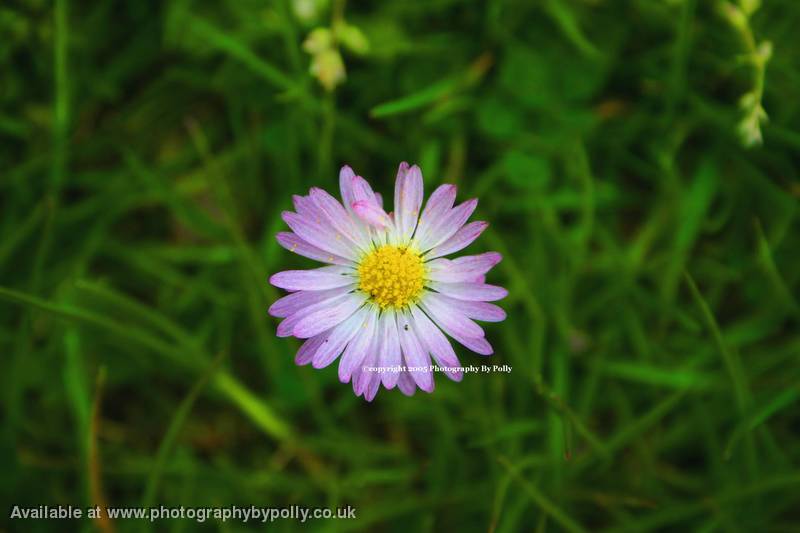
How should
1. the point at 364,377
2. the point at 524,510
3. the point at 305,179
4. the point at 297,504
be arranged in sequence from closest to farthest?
the point at 364,377, the point at 524,510, the point at 297,504, the point at 305,179

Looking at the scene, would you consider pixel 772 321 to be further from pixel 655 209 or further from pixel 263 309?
pixel 263 309

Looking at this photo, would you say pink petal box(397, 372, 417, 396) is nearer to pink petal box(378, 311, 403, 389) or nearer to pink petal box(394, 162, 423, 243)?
pink petal box(378, 311, 403, 389)

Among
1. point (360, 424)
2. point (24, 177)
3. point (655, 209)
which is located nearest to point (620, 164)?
point (655, 209)

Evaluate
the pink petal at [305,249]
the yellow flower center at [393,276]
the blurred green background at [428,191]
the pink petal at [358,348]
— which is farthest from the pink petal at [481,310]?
the blurred green background at [428,191]

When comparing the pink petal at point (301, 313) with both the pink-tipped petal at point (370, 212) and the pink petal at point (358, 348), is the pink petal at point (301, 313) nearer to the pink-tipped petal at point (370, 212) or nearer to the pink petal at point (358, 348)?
the pink petal at point (358, 348)

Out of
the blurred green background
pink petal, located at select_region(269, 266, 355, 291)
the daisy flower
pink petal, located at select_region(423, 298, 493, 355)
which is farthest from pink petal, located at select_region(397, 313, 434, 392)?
the blurred green background

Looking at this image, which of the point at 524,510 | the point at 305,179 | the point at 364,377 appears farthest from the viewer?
the point at 305,179
